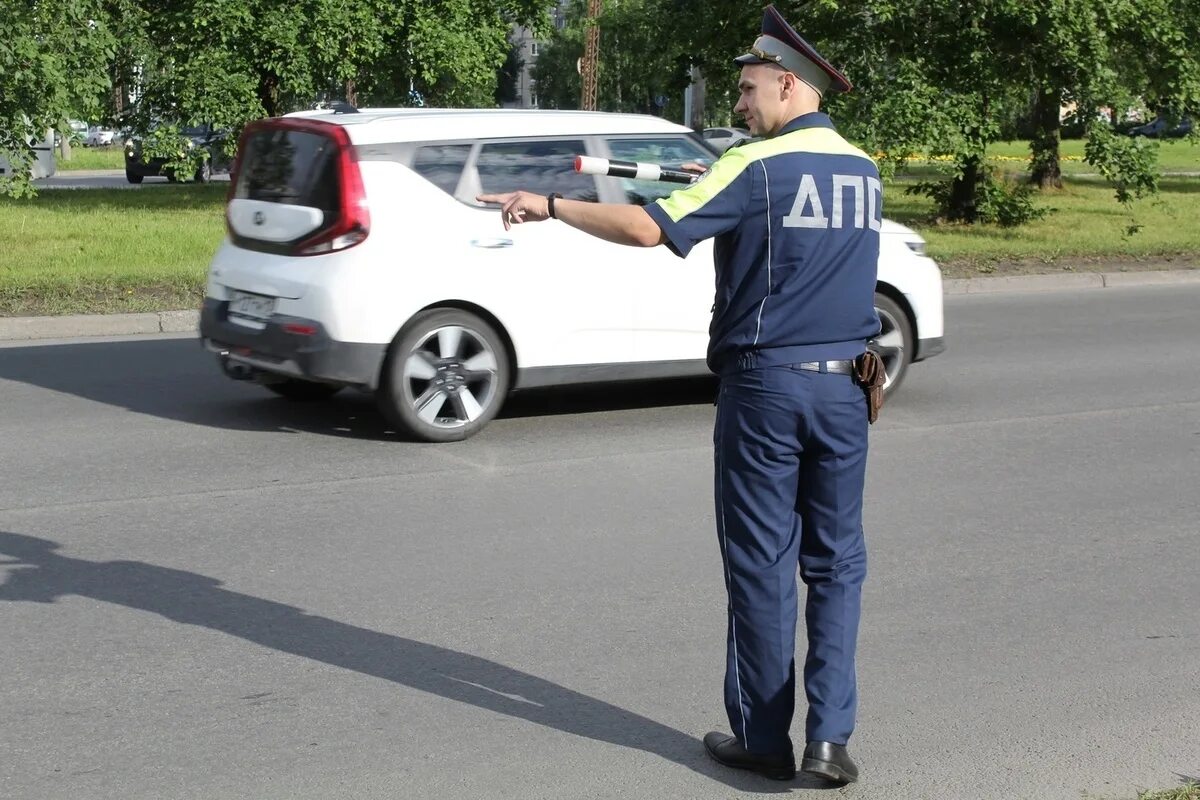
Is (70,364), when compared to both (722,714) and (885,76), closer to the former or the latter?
(722,714)

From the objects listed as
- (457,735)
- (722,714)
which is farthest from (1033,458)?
(457,735)

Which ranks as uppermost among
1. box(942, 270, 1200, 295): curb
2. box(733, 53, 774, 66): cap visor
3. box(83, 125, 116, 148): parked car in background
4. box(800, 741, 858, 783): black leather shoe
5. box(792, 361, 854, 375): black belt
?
box(83, 125, 116, 148): parked car in background

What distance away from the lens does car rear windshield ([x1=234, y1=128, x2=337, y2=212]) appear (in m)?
8.37

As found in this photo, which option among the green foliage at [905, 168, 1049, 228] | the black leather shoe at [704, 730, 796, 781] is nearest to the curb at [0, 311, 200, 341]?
the black leather shoe at [704, 730, 796, 781]

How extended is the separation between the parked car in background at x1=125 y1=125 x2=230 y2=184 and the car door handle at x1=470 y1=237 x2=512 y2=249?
48.4ft

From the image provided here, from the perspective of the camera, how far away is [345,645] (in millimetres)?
5180

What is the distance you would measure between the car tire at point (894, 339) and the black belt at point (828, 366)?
5694 millimetres

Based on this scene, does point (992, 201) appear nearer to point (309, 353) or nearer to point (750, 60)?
point (309, 353)

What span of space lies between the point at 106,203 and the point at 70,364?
44.0 ft

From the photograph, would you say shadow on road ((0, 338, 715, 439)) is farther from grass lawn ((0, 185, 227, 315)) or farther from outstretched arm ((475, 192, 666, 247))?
outstretched arm ((475, 192, 666, 247))

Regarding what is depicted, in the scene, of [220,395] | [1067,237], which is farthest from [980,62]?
[220,395]

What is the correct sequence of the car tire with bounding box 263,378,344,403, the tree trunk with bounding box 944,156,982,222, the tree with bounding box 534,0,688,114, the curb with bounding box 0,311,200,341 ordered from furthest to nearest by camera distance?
1. the tree with bounding box 534,0,688,114
2. the tree trunk with bounding box 944,156,982,222
3. the curb with bounding box 0,311,200,341
4. the car tire with bounding box 263,378,344,403

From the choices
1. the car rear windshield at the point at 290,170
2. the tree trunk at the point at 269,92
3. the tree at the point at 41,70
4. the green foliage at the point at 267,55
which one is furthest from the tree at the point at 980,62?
the car rear windshield at the point at 290,170

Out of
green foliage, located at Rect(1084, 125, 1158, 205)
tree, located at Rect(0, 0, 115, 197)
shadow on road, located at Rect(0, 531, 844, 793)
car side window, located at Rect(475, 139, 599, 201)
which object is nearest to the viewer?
shadow on road, located at Rect(0, 531, 844, 793)
